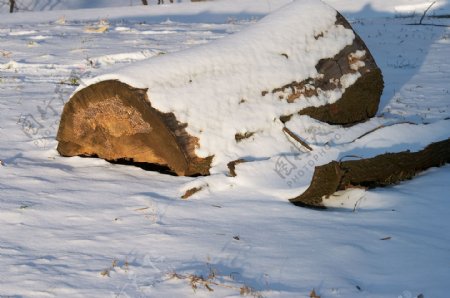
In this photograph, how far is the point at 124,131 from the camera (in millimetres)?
5266

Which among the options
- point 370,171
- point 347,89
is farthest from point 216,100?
point 347,89

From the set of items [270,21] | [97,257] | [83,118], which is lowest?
[97,257]

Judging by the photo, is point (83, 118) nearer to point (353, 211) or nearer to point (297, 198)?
point (297, 198)

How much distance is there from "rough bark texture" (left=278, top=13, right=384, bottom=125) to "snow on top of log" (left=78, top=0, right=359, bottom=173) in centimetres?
6

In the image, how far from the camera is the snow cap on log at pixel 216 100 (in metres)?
5.08

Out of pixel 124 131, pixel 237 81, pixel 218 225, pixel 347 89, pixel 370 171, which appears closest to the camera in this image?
pixel 218 225

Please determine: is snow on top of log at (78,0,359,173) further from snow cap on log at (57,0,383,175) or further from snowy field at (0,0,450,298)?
snowy field at (0,0,450,298)

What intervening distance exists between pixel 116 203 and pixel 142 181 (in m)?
0.55

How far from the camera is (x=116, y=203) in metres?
4.47

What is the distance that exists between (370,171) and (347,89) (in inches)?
62.7

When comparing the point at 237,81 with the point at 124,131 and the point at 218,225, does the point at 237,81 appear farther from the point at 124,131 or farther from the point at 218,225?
the point at 218,225

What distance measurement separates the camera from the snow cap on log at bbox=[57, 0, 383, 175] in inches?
200

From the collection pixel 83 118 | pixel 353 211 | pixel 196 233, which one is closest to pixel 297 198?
pixel 353 211

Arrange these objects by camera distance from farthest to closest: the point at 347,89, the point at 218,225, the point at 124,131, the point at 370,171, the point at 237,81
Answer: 1. the point at 347,89
2. the point at 237,81
3. the point at 124,131
4. the point at 370,171
5. the point at 218,225
